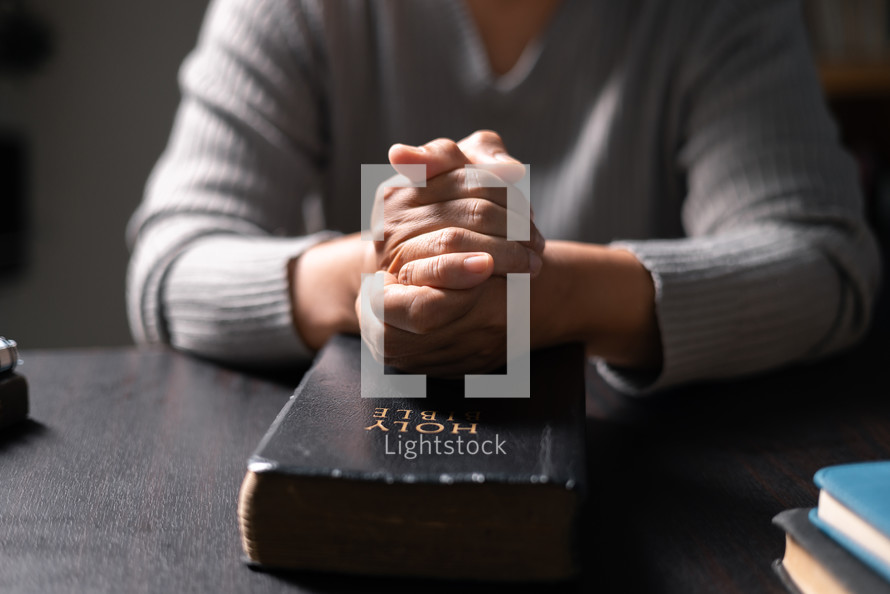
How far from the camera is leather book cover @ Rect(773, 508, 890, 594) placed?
284 mm

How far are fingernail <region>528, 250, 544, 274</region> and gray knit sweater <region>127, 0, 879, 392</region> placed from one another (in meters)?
0.15

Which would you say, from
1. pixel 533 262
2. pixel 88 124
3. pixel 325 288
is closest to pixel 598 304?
pixel 533 262

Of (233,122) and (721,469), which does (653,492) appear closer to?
(721,469)

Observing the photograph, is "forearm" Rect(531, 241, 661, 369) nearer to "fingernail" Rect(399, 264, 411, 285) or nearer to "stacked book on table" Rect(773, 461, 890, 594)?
"fingernail" Rect(399, 264, 411, 285)

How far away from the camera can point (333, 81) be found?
0.90 m

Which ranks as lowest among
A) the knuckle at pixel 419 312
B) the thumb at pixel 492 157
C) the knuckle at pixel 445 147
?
the knuckle at pixel 419 312

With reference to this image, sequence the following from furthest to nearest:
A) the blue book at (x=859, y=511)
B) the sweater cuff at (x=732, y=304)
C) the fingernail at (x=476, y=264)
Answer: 1. the sweater cuff at (x=732, y=304)
2. the fingernail at (x=476, y=264)
3. the blue book at (x=859, y=511)

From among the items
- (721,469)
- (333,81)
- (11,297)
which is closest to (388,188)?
(721,469)

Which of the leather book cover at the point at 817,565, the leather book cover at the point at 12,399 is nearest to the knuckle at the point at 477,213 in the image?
the leather book cover at the point at 817,565

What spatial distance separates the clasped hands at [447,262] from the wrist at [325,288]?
0.07 m

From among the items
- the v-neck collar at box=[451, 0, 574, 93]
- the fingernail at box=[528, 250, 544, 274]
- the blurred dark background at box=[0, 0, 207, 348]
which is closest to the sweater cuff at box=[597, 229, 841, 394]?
the fingernail at box=[528, 250, 544, 274]

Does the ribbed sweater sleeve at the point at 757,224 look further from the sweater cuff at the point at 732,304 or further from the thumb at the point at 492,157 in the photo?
the thumb at the point at 492,157

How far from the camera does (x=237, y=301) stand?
65cm

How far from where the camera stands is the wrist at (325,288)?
0.58 m
